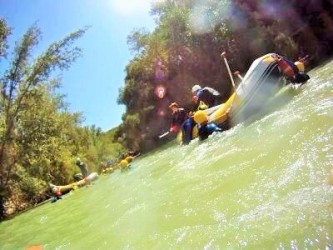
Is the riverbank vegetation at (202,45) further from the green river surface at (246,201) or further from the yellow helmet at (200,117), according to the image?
the green river surface at (246,201)

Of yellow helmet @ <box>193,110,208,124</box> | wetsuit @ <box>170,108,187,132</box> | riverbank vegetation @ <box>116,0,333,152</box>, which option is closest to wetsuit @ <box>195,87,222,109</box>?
wetsuit @ <box>170,108,187,132</box>

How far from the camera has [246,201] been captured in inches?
122

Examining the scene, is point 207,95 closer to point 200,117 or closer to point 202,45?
point 200,117

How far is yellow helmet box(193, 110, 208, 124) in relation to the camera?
837cm

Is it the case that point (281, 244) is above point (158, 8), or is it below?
below

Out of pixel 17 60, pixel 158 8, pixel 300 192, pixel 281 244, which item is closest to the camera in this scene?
pixel 281 244

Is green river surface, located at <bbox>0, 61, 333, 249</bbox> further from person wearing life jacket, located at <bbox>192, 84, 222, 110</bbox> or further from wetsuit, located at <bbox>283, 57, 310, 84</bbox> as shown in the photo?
person wearing life jacket, located at <bbox>192, 84, 222, 110</bbox>

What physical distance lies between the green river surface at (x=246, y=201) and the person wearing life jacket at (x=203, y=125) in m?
2.03

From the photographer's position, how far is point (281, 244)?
7.18 ft

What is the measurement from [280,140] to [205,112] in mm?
4203

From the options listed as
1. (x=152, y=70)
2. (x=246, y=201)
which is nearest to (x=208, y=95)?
(x=246, y=201)

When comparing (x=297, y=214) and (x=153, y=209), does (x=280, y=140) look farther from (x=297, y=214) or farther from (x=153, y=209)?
(x=297, y=214)

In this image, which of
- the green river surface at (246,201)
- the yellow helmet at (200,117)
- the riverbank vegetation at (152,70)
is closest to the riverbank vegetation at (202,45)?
the riverbank vegetation at (152,70)

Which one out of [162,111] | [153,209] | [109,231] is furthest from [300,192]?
[162,111]
